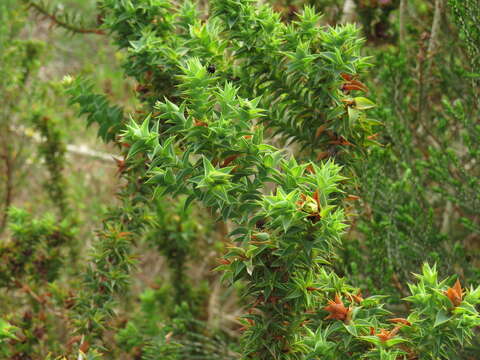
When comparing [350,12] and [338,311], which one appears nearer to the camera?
[338,311]

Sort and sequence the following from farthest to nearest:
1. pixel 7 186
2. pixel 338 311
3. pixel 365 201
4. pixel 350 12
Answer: pixel 7 186 → pixel 350 12 → pixel 365 201 → pixel 338 311

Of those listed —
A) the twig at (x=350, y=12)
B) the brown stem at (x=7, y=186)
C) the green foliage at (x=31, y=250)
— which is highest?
the twig at (x=350, y=12)

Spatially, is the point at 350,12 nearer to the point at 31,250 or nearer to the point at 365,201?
the point at 365,201

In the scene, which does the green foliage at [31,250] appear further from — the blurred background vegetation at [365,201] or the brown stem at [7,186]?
the brown stem at [7,186]

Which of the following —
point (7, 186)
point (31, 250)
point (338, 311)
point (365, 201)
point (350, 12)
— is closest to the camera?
point (338, 311)

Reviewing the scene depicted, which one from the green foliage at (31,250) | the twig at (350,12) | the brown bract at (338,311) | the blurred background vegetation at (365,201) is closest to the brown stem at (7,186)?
the blurred background vegetation at (365,201)

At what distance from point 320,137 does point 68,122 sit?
126 inches

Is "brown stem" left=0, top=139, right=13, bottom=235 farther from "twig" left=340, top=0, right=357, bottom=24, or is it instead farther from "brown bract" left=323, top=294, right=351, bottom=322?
"brown bract" left=323, top=294, right=351, bottom=322

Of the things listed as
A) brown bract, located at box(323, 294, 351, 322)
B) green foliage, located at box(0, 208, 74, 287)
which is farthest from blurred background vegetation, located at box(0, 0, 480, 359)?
brown bract, located at box(323, 294, 351, 322)

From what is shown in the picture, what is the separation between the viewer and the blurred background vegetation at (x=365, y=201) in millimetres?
2146

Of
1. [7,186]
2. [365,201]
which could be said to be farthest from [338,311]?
[7,186]

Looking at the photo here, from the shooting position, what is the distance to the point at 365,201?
2.22 meters

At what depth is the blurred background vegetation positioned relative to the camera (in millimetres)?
2146

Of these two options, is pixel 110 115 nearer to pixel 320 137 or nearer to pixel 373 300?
pixel 320 137
